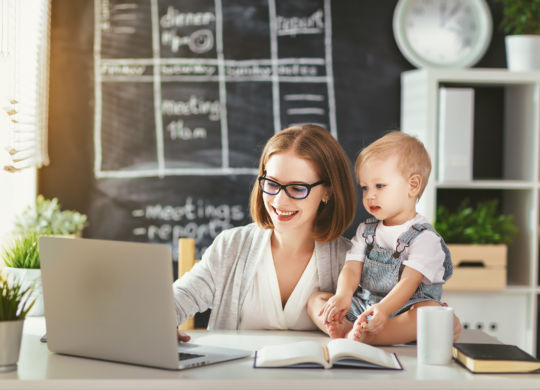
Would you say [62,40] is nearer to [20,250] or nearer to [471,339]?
[20,250]

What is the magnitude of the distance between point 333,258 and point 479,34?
192 centimetres

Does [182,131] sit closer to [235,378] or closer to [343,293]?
[343,293]

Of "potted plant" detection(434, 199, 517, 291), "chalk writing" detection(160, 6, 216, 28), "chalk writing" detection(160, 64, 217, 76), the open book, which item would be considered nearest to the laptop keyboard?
the open book

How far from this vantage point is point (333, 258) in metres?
1.77

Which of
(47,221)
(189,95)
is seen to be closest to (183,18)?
(189,95)

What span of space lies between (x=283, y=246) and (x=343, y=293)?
0.28 meters

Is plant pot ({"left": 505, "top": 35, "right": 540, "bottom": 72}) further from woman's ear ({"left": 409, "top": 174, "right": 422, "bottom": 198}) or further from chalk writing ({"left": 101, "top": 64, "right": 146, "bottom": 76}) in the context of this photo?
chalk writing ({"left": 101, "top": 64, "right": 146, "bottom": 76})

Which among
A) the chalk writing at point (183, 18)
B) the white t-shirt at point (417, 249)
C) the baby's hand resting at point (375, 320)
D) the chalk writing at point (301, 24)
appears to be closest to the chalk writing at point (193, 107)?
the chalk writing at point (183, 18)

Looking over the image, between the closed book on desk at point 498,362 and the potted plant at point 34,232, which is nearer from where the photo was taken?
the closed book on desk at point 498,362

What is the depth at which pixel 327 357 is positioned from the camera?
1253 mm

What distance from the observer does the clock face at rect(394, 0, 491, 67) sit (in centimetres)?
313

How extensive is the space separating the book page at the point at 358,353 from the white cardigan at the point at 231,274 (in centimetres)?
45

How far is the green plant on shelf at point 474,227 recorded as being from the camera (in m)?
2.84

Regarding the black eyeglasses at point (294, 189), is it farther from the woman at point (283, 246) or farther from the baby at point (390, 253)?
the baby at point (390, 253)
